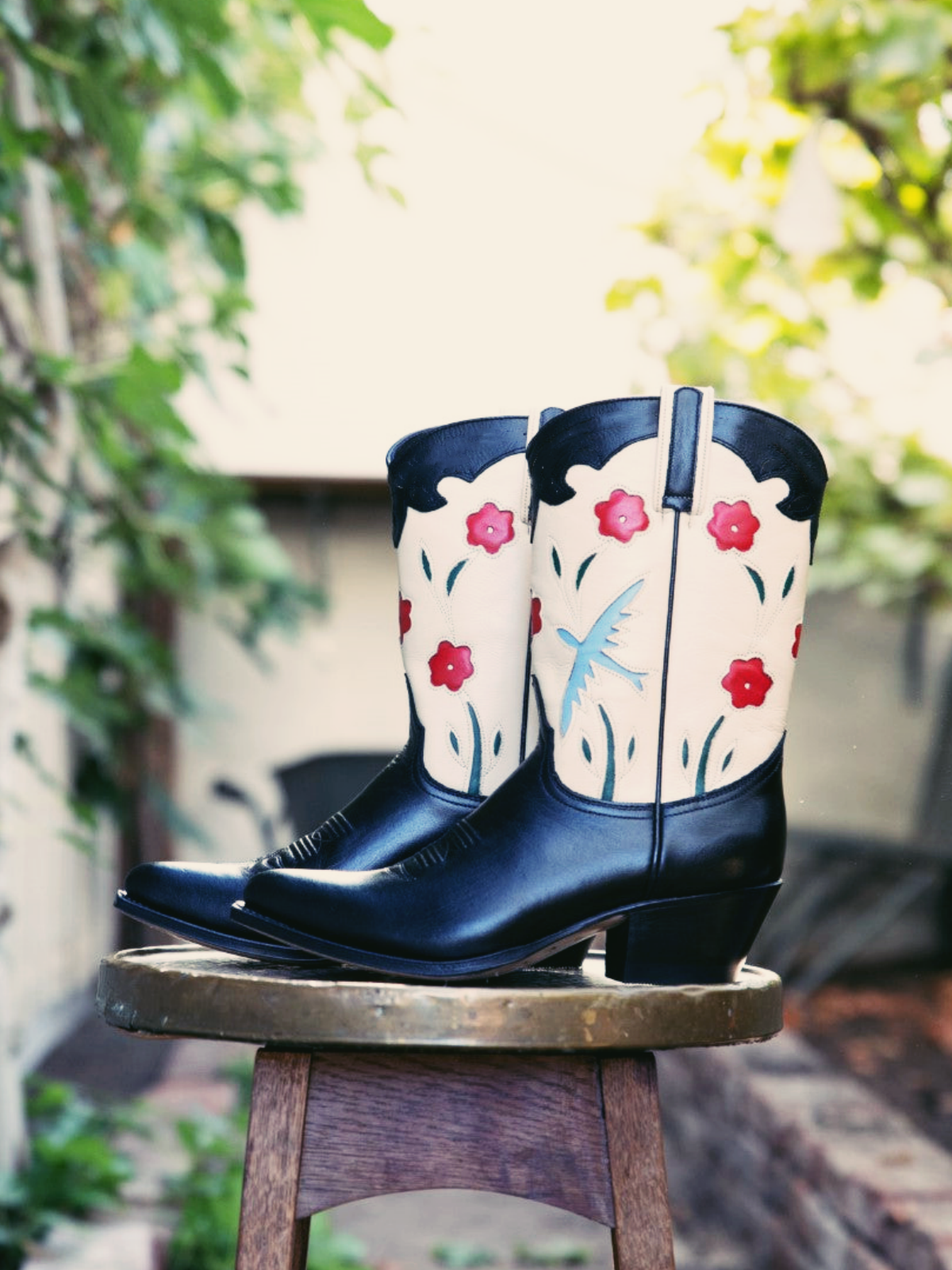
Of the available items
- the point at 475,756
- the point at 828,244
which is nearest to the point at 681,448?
the point at 475,756

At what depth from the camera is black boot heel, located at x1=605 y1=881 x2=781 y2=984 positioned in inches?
35.0

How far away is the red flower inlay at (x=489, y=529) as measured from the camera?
104 centimetres

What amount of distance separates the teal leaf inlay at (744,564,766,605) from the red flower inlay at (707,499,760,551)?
14mm

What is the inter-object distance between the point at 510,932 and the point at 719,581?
0.82 feet

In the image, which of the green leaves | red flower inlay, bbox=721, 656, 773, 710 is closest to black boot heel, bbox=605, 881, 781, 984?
red flower inlay, bbox=721, 656, 773, 710

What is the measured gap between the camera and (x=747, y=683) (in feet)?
3.05

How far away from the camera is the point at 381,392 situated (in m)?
5.30

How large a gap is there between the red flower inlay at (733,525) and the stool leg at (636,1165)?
1.05ft

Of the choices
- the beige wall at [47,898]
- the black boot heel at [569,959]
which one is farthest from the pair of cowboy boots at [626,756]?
the beige wall at [47,898]

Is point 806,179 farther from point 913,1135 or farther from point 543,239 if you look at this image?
point 543,239

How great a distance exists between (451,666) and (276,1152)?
347mm

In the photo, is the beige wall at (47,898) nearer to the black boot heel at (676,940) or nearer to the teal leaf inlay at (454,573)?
the teal leaf inlay at (454,573)

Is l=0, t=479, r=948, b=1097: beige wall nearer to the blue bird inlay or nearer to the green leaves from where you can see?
the green leaves

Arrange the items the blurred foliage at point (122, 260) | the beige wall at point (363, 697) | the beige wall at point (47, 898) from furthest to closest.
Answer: the beige wall at point (363, 697) < the beige wall at point (47, 898) < the blurred foliage at point (122, 260)
